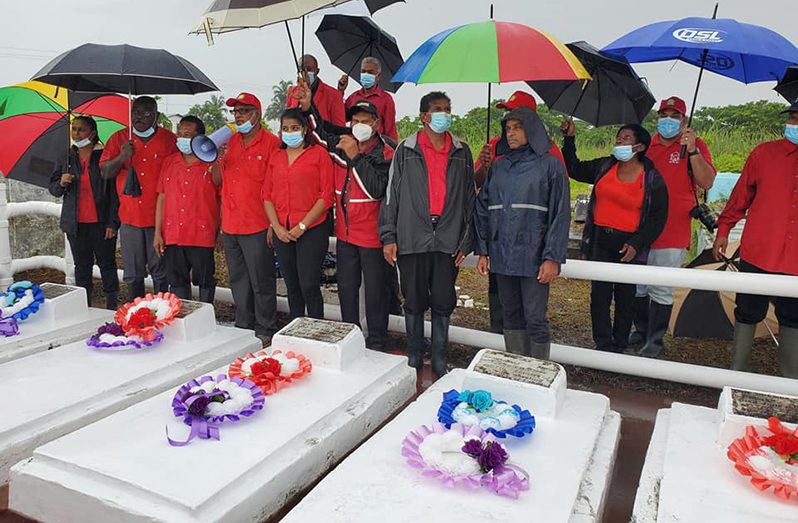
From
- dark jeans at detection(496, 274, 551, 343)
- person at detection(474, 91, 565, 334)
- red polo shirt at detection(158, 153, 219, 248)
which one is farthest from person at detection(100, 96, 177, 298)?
dark jeans at detection(496, 274, 551, 343)

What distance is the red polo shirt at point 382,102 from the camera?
4.95 m

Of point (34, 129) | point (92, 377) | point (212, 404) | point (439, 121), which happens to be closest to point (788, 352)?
point (439, 121)

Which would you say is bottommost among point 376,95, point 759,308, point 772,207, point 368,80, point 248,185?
point 759,308

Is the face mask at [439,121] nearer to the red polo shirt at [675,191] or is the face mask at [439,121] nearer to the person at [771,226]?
the red polo shirt at [675,191]

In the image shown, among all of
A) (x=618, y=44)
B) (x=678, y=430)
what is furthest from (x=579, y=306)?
(x=678, y=430)

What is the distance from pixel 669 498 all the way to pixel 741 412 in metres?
0.58

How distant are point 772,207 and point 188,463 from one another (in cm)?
327

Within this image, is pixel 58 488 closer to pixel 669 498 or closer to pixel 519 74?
pixel 669 498

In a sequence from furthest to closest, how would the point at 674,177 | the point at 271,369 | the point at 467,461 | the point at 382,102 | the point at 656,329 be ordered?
the point at 382,102 < the point at 656,329 < the point at 674,177 < the point at 271,369 < the point at 467,461

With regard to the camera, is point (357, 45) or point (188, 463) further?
point (357, 45)

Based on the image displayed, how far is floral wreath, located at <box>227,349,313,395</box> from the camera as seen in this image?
2.97 meters

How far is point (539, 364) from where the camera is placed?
3.03 meters

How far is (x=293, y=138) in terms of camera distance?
395 cm

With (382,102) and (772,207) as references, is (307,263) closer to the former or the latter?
(382,102)
